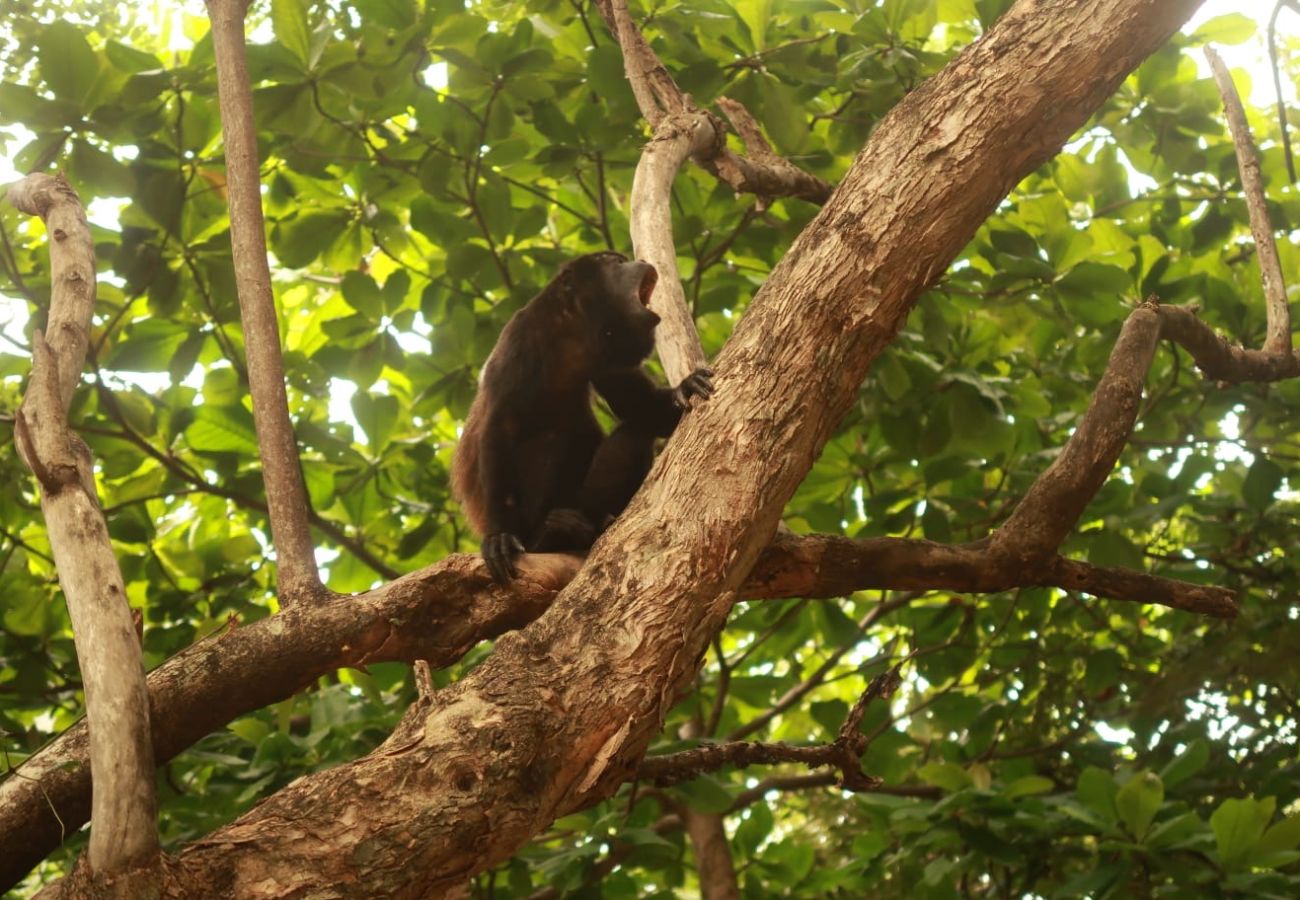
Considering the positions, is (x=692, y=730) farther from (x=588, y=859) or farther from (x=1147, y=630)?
(x=1147, y=630)

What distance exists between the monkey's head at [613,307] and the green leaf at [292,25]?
1.08 meters

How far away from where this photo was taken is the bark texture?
1.49 meters

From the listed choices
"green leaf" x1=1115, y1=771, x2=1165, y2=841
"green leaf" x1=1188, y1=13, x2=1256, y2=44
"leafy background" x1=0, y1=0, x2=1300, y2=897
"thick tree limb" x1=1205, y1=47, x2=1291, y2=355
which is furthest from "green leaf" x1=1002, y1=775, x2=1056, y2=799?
"green leaf" x1=1188, y1=13, x2=1256, y2=44

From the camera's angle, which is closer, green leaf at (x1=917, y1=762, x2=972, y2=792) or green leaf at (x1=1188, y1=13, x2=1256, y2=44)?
green leaf at (x1=917, y1=762, x2=972, y2=792)

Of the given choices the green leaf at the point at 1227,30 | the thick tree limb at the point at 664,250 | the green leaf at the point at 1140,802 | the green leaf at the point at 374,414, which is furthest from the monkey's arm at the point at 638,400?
the green leaf at the point at 1227,30

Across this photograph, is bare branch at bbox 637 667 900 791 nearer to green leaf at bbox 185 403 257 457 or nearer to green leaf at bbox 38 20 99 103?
green leaf at bbox 185 403 257 457

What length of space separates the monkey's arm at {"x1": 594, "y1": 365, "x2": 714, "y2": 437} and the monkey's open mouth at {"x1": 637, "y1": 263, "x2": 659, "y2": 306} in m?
0.29

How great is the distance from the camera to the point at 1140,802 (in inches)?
134

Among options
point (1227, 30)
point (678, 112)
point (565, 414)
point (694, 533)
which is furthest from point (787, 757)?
point (1227, 30)

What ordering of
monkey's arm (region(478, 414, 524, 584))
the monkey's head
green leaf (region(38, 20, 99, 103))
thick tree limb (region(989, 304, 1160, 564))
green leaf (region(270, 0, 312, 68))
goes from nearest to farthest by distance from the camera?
thick tree limb (region(989, 304, 1160, 564))
green leaf (region(38, 20, 99, 103))
green leaf (region(270, 0, 312, 68))
monkey's arm (region(478, 414, 524, 584))
the monkey's head

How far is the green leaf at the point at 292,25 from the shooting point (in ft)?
11.4

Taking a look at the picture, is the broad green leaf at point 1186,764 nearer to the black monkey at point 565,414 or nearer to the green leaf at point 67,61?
the black monkey at point 565,414

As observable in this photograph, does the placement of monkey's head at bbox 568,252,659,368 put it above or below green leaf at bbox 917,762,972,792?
above

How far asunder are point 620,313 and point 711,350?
1.09 m
